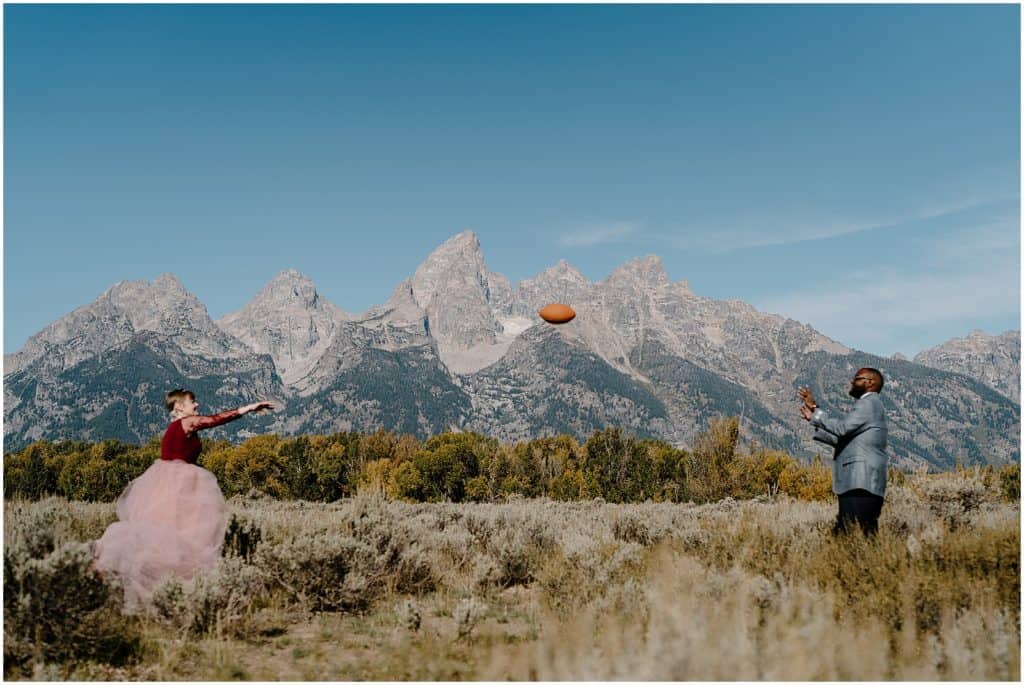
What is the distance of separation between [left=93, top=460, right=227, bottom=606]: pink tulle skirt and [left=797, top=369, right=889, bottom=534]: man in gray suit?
21.2 ft

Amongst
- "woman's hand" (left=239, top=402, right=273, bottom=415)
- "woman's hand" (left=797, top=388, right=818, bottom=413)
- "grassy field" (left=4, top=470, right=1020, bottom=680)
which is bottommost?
"grassy field" (left=4, top=470, right=1020, bottom=680)

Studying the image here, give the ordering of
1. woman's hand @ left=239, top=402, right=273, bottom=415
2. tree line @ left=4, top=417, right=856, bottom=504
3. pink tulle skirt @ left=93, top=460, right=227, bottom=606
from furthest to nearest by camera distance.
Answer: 1. tree line @ left=4, top=417, right=856, bottom=504
2. woman's hand @ left=239, top=402, right=273, bottom=415
3. pink tulle skirt @ left=93, top=460, right=227, bottom=606

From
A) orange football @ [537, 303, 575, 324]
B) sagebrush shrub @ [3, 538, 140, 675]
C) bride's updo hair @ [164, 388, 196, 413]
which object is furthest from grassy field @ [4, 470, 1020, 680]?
orange football @ [537, 303, 575, 324]

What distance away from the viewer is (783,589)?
20.0 feet

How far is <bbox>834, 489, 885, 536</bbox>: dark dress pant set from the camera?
7844 millimetres

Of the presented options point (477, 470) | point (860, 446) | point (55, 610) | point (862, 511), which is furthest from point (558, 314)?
point (477, 470)

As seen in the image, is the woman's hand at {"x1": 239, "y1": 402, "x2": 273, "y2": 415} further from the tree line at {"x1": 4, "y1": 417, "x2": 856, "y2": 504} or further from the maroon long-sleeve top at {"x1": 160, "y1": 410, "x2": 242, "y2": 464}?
the tree line at {"x1": 4, "y1": 417, "x2": 856, "y2": 504}

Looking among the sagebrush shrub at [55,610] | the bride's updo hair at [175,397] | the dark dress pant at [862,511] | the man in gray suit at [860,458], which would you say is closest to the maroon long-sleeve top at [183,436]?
the bride's updo hair at [175,397]

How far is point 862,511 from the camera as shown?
7895mm

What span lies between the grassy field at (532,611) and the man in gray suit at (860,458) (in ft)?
1.51

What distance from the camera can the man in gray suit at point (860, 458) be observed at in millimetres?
7832

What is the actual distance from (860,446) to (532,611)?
404 cm

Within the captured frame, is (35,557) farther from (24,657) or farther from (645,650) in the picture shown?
(645,650)

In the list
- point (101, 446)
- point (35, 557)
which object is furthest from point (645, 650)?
point (101, 446)
